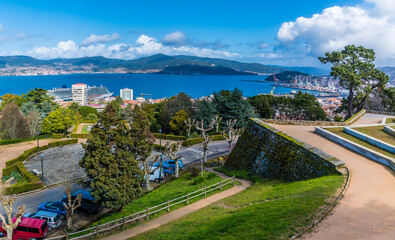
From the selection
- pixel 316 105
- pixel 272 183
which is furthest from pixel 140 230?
pixel 316 105

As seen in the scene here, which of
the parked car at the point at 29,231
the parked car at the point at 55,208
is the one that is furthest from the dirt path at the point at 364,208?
the parked car at the point at 55,208

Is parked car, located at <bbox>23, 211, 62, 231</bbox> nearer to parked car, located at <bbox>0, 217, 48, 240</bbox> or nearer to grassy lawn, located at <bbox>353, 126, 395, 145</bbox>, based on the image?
parked car, located at <bbox>0, 217, 48, 240</bbox>

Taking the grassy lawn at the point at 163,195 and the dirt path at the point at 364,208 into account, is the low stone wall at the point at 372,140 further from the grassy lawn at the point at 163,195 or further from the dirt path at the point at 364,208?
the grassy lawn at the point at 163,195

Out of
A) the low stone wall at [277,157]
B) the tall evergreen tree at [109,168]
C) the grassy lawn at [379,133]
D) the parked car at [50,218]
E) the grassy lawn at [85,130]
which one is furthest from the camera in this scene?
the grassy lawn at [85,130]

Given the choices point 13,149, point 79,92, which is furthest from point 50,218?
point 79,92

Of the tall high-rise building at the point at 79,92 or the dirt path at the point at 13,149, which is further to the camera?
the tall high-rise building at the point at 79,92
